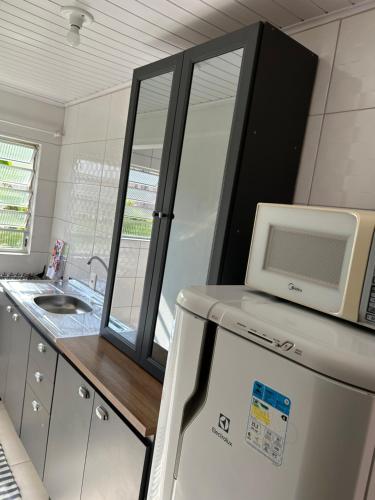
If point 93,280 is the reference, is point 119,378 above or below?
below

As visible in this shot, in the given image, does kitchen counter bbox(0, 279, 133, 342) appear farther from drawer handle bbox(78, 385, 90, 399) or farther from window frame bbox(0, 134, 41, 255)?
window frame bbox(0, 134, 41, 255)

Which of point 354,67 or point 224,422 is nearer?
point 224,422

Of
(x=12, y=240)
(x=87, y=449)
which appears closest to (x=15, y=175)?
(x=12, y=240)

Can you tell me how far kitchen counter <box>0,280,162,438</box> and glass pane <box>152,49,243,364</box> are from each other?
16 centimetres

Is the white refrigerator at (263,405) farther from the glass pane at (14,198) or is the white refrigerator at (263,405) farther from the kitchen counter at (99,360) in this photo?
the glass pane at (14,198)

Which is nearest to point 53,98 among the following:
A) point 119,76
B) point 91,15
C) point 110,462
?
point 119,76

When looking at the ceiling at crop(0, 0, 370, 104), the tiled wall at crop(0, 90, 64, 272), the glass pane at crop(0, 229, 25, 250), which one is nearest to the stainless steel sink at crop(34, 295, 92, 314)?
the tiled wall at crop(0, 90, 64, 272)

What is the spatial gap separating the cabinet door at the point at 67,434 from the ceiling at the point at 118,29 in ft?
5.16

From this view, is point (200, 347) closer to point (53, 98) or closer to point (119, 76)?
point (119, 76)

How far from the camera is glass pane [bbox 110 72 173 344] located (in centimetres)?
169

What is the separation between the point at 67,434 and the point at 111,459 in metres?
0.45

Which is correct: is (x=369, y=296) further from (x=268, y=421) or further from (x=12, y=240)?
(x=12, y=240)

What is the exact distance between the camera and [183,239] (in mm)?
1561

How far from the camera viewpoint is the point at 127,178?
183 cm
